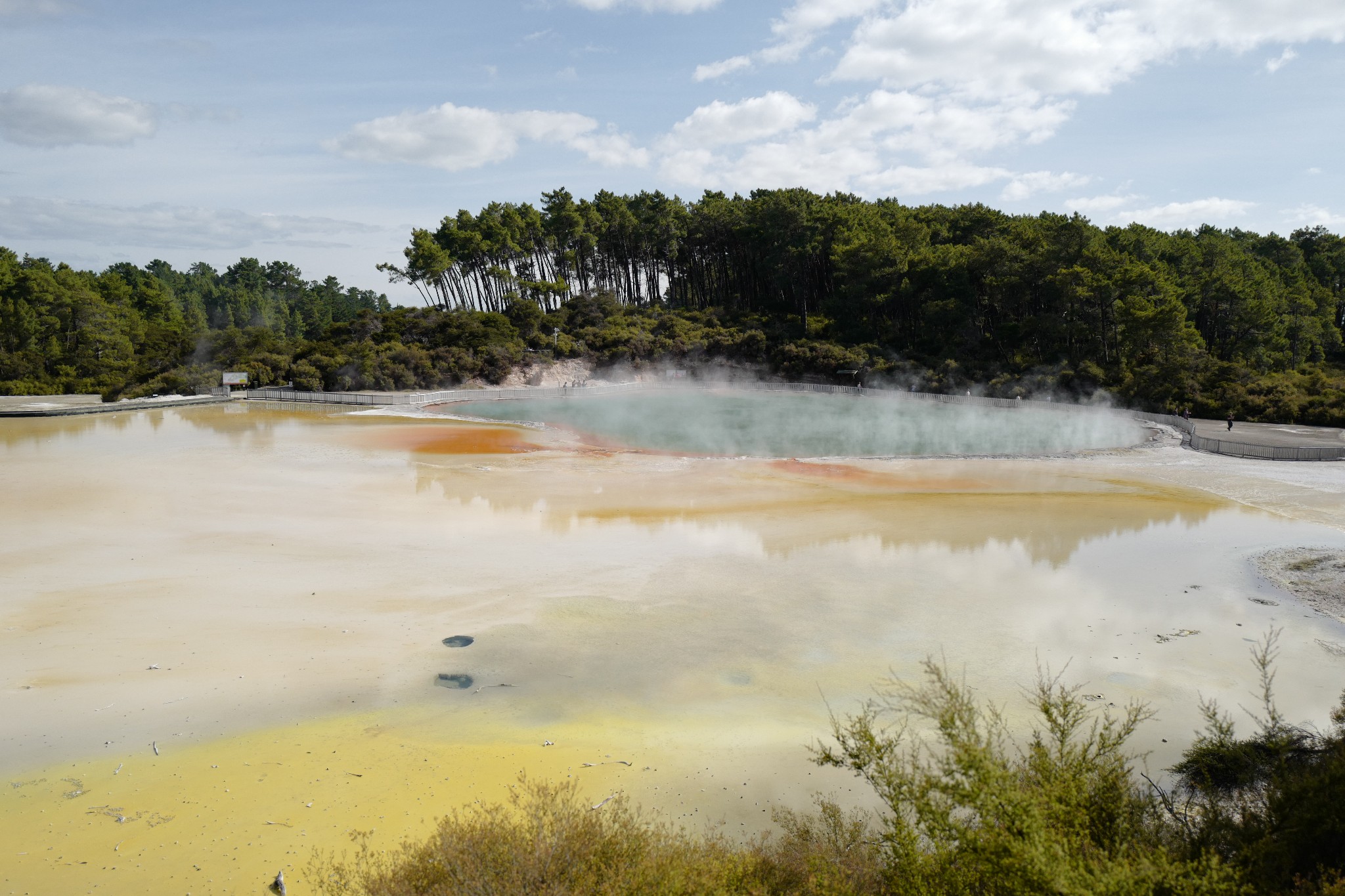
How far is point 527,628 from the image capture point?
1499 centimetres

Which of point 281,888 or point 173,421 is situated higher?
point 173,421

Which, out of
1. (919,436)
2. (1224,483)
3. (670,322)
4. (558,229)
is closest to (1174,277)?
(919,436)

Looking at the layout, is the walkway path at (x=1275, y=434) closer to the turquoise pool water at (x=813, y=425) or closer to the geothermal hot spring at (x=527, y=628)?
the turquoise pool water at (x=813, y=425)

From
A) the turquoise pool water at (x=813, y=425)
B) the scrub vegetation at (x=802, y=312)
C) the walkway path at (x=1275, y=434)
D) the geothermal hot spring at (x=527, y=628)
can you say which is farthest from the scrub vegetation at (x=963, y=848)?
the scrub vegetation at (x=802, y=312)

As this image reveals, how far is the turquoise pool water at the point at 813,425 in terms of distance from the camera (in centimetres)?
4081

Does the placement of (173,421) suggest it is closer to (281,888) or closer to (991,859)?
(281,888)

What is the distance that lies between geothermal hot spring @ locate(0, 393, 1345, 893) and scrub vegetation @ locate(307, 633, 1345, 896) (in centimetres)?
188

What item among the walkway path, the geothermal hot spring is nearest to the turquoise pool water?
the walkway path

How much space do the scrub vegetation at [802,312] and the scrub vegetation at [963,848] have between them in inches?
1949

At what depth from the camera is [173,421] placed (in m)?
47.4

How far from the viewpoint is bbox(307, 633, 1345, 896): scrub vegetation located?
5.84 m

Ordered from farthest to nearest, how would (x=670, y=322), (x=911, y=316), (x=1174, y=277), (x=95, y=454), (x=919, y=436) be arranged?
1. (x=670, y=322)
2. (x=911, y=316)
3. (x=1174, y=277)
4. (x=919, y=436)
5. (x=95, y=454)

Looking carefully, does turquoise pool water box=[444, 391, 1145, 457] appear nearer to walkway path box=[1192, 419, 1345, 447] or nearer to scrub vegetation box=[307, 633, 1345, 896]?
walkway path box=[1192, 419, 1345, 447]

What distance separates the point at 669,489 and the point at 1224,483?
21396mm
